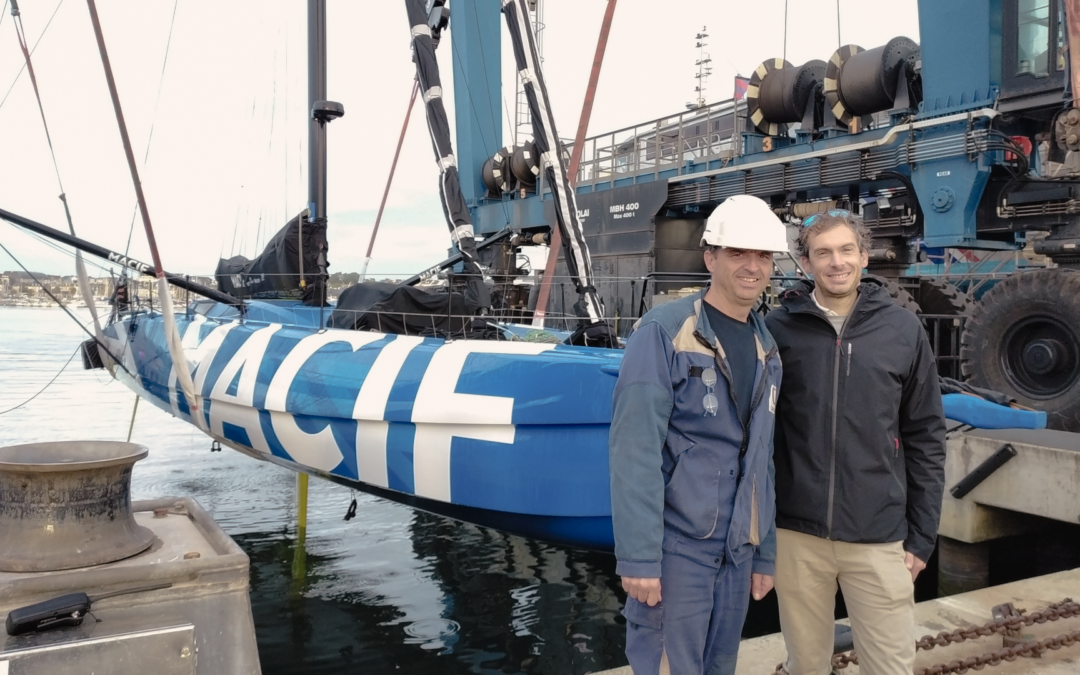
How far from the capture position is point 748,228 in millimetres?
2432

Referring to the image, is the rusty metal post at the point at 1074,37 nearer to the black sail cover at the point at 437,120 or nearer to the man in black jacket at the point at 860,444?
the black sail cover at the point at 437,120

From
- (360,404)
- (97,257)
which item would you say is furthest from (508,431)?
(97,257)

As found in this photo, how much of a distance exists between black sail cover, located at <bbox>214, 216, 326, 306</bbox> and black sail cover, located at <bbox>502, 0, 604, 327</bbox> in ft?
11.7

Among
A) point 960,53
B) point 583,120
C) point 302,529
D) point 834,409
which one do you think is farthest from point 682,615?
point 960,53

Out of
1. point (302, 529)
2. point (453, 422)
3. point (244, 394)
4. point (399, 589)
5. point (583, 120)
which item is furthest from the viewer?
point (302, 529)

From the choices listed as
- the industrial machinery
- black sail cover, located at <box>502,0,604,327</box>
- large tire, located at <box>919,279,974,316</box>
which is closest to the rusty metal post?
the industrial machinery

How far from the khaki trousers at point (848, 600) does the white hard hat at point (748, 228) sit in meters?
1.01

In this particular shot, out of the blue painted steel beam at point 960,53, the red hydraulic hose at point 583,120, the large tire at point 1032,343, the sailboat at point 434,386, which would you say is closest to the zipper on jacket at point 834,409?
the sailboat at point 434,386

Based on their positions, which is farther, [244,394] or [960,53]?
[960,53]

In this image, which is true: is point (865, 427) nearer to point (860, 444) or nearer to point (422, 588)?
point (860, 444)

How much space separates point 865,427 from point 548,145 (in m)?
5.30

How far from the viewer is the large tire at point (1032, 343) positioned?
7102 mm

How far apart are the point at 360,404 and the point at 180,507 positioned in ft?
9.36

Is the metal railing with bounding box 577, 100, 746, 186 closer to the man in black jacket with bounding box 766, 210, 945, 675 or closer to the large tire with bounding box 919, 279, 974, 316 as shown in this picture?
the large tire with bounding box 919, 279, 974, 316
